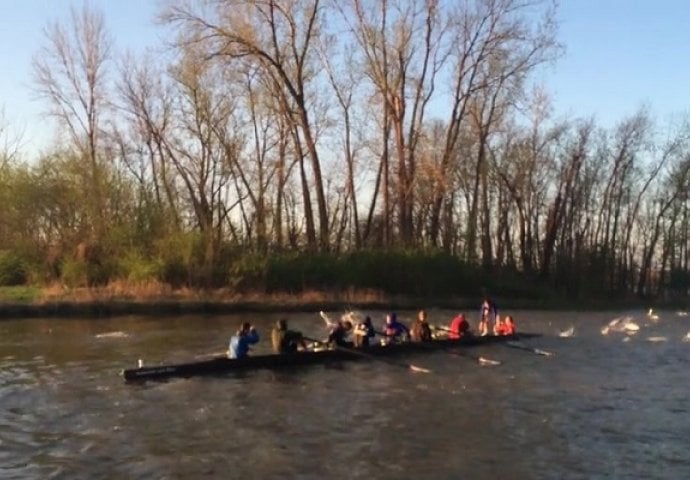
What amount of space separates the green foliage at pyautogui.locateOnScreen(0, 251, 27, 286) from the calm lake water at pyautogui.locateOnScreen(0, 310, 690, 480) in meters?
20.6

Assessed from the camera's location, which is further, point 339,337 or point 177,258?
point 177,258

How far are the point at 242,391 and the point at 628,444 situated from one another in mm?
9698

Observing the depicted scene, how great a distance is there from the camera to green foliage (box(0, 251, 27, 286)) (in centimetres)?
5125

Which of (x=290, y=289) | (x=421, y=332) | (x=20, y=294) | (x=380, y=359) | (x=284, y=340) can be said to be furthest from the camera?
(x=290, y=289)

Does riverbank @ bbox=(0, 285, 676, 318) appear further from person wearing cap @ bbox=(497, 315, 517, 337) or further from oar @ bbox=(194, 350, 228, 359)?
oar @ bbox=(194, 350, 228, 359)

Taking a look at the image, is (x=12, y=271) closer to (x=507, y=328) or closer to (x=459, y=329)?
(x=459, y=329)

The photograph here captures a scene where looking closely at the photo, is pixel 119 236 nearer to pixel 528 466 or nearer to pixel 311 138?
pixel 311 138

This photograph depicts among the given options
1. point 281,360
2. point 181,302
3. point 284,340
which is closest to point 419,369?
point 281,360

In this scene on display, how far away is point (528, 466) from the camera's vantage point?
53.2 feet

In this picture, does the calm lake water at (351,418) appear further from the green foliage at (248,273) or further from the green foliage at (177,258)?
the green foliage at (248,273)

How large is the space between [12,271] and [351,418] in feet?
121

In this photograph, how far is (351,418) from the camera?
20.0 meters

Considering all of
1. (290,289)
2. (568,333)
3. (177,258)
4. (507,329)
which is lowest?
(568,333)

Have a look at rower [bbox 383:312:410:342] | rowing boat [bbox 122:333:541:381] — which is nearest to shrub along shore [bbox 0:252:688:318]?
rower [bbox 383:312:410:342]
